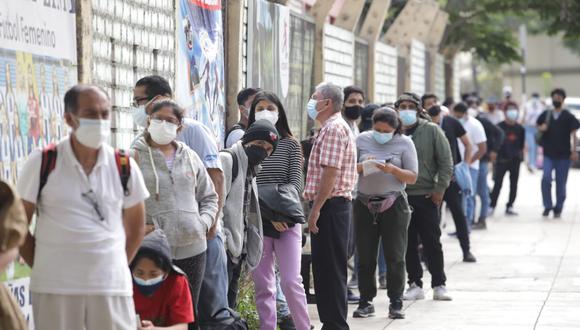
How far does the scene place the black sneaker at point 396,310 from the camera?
10.3m

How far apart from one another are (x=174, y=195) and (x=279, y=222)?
1.90m

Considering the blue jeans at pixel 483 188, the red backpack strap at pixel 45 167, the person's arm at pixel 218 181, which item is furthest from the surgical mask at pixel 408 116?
the blue jeans at pixel 483 188

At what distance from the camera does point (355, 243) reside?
10711mm

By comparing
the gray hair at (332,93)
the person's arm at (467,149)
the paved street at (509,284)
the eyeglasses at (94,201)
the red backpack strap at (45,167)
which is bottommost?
the paved street at (509,284)

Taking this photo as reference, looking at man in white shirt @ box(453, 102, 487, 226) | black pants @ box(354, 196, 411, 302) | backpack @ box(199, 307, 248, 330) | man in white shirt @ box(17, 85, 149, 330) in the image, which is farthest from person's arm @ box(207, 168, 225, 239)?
man in white shirt @ box(453, 102, 487, 226)

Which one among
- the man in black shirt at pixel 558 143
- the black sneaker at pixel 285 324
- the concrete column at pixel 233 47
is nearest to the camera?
the black sneaker at pixel 285 324

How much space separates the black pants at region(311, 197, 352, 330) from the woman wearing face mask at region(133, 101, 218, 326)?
7.26 feet

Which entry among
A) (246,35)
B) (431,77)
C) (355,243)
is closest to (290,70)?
(246,35)

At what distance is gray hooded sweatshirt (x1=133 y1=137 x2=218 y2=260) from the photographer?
679 centimetres

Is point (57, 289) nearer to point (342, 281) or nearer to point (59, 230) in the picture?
point (59, 230)

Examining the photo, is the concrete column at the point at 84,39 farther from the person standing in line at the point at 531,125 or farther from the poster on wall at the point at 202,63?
the person standing in line at the point at 531,125

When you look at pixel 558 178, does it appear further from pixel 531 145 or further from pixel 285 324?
pixel 531 145

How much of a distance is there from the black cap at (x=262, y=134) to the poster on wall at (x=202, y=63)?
1.20 meters

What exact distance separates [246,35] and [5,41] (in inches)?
197
